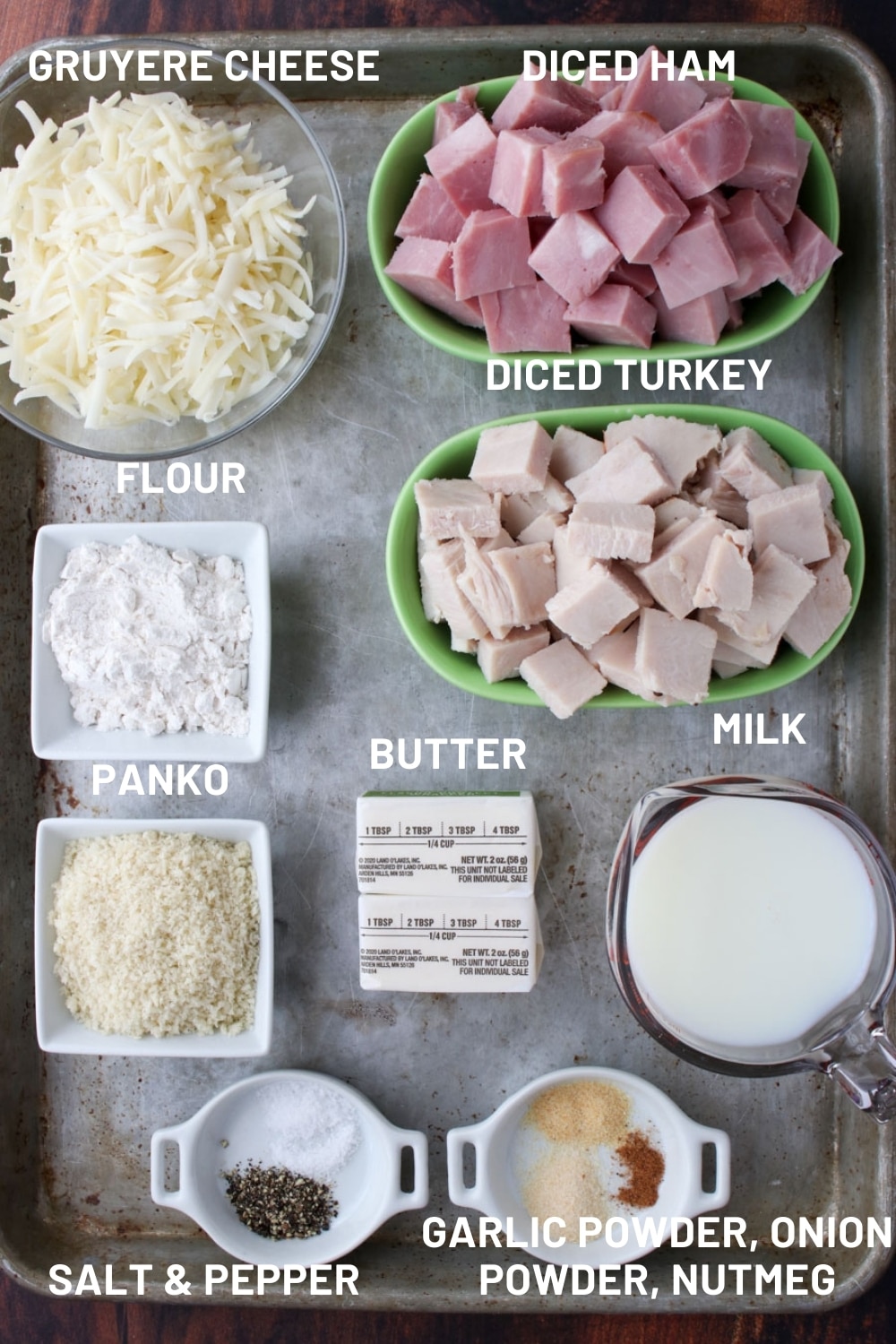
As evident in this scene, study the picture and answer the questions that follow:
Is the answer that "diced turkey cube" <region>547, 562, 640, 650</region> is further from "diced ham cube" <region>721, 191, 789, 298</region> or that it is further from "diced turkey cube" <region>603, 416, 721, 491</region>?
"diced ham cube" <region>721, 191, 789, 298</region>

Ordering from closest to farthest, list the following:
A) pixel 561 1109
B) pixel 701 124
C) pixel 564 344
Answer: pixel 701 124 → pixel 564 344 → pixel 561 1109

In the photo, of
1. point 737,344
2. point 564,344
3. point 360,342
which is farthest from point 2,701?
point 737,344

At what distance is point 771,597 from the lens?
149 centimetres

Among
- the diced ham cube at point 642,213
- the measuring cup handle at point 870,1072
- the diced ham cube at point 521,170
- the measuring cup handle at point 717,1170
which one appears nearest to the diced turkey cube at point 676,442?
the diced ham cube at point 642,213

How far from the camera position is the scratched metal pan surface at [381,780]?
172 cm

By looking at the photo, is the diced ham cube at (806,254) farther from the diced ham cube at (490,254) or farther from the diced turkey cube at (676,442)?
the diced ham cube at (490,254)

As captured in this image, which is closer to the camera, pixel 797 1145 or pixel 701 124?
pixel 701 124

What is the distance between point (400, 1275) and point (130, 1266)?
0.44 m

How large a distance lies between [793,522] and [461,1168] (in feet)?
3.56

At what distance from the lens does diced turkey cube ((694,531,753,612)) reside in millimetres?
1454

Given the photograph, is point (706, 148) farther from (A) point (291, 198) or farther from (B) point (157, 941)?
(B) point (157, 941)

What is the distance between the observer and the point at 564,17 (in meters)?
1.75

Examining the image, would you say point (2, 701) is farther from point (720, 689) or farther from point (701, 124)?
point (701, 124)

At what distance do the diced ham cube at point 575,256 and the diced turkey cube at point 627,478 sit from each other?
0.73 feet
